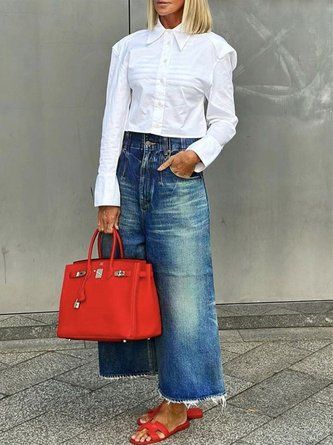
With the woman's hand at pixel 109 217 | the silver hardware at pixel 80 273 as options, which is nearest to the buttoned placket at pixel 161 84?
the woman's hand at pixel 109 217

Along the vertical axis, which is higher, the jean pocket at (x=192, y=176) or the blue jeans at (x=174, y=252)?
the jean pocket at (x=192, y=176)

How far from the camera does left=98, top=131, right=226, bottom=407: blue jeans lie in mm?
3531

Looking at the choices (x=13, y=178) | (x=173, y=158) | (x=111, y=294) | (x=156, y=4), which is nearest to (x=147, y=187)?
(x=173, y=158)

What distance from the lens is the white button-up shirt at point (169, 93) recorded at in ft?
11.3

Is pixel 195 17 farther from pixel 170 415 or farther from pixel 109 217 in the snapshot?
pixel 170 415

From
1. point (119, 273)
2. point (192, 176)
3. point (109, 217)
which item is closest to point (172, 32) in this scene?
point (192, 176)

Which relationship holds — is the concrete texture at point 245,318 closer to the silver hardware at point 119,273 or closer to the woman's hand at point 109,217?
the woman's hand at point 109,217

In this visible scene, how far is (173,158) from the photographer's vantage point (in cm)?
348

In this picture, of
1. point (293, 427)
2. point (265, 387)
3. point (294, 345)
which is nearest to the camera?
point (293, 427)

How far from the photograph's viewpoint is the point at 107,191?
11.7ft

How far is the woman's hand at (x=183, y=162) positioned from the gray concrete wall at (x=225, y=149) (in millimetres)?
1772

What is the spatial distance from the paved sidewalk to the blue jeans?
11.3 inches

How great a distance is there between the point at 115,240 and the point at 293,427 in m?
1.20

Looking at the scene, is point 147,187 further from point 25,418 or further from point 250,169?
point 250,169
